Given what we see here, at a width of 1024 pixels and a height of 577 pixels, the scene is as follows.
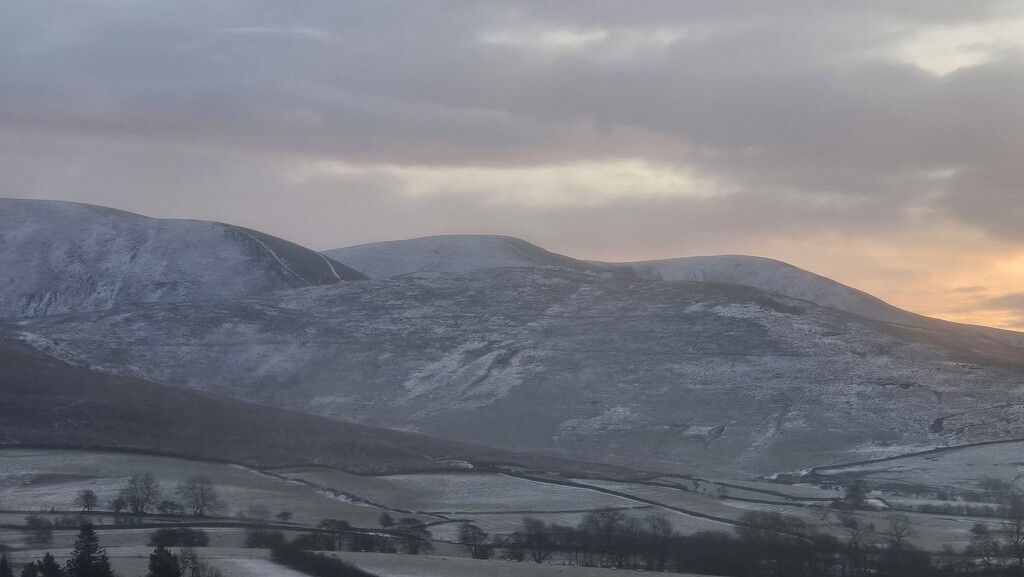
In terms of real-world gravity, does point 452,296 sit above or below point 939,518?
above

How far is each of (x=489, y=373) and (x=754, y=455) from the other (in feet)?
118

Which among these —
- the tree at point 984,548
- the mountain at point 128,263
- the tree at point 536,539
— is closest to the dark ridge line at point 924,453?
the tree at point 984,548

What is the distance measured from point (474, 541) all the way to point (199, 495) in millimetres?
20767

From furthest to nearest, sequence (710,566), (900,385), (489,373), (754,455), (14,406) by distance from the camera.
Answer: (489,373)
(900,385)
(754,455)
(14,406)
(710,566)

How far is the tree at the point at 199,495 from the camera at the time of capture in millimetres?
71938

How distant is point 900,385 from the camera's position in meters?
129

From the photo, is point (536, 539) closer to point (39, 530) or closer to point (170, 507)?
point (170, 507)

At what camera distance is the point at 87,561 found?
4303 centimetres

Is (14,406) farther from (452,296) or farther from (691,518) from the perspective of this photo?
(452,296)

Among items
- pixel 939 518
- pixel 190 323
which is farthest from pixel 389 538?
pixel 190 323

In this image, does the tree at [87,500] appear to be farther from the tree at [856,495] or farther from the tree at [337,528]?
the tree at [856,495]

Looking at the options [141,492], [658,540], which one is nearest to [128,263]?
[141,492]

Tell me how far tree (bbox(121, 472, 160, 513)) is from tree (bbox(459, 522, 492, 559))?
17.4 m

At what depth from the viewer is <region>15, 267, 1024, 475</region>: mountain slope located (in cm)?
11881
